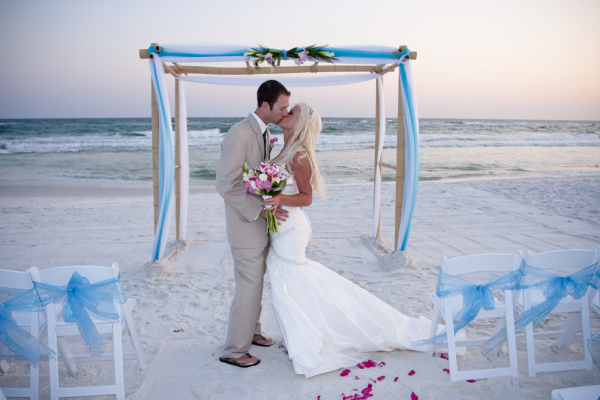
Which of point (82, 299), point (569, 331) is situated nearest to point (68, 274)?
point (82, 299)

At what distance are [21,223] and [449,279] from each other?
735cm

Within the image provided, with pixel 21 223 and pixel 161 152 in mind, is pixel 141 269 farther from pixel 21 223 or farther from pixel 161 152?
pixel 21 223

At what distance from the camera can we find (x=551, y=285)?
8.48 feet

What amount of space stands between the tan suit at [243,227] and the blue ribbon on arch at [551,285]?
Answer: 1.87 metres

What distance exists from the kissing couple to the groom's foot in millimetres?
269

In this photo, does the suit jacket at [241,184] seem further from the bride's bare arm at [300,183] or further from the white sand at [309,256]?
the white sand at [309,256]

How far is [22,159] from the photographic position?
15.2 m

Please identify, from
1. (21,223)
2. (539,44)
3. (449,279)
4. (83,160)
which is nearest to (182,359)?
(449,279)

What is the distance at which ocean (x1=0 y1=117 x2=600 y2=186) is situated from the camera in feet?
42.0

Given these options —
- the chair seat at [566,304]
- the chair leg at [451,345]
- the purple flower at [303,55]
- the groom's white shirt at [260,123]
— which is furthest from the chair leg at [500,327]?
the purple flower at [303,55]

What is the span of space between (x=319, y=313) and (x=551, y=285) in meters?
1.64

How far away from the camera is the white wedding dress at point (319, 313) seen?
2.63m

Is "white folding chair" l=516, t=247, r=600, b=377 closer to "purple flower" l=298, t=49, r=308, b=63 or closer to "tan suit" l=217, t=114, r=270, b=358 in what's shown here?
"tan suit" l=217, t=114, r=270, b=358

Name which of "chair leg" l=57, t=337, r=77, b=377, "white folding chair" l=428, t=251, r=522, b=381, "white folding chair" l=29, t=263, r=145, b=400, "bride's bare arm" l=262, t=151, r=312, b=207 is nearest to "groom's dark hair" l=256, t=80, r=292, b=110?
"bride's bare arm" l=262, t=151, r=312, b=207
